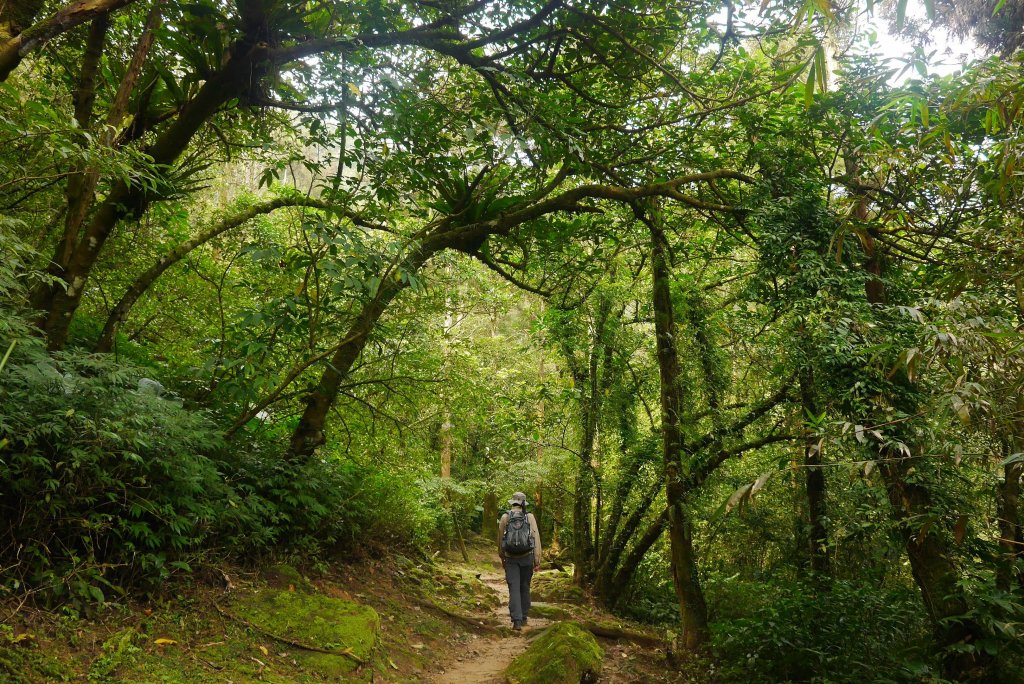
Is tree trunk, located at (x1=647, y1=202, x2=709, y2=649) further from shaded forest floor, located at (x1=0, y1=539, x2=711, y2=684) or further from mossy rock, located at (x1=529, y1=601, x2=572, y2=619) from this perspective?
mossy rock, located at (x1=529, y1=601, x2=572, y2=619)

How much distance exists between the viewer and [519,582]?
808 cm

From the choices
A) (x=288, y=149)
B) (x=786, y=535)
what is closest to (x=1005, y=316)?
(x=288, y=149)

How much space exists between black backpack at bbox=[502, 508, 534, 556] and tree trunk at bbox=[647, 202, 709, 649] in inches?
72.4

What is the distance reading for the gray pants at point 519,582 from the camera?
25.9 ft

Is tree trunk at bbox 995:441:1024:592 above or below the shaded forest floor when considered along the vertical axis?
above

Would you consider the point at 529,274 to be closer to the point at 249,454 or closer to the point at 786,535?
the point at 249,454

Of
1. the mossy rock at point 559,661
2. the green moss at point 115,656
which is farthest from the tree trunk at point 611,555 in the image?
the green moss at point 115,656

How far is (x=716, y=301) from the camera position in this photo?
9.20 metres

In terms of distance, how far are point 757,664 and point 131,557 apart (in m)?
5.27

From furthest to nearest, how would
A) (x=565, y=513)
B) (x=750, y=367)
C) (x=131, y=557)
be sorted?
1. (x=565, y=513)
2. (x=750, y=367)
3. (x=131, y=557)

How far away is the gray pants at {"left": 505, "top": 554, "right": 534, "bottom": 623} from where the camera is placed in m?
7.89

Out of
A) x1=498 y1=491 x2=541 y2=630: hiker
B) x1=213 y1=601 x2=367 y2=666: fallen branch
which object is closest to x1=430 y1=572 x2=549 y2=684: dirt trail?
x1=498 y1=491 x2=541 y2=630: hiker

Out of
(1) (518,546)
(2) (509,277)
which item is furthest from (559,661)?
(2) (509,277)

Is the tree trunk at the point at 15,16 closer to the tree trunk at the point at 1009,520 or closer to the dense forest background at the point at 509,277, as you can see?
the dense forest background at the point at 509,277
